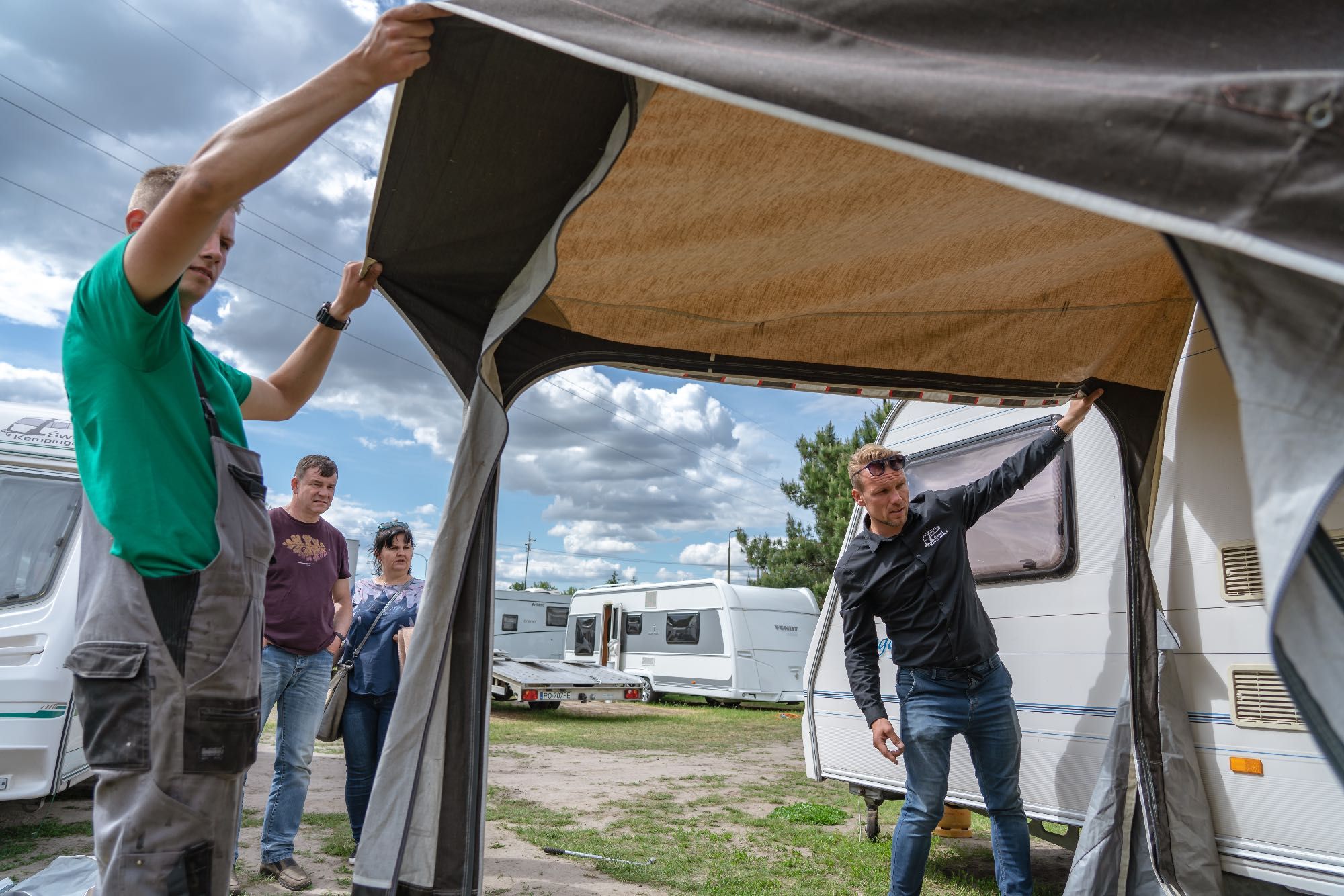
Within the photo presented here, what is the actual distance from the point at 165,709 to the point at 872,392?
9.74 ft

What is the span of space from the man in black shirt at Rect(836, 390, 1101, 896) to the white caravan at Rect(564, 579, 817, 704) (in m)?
11.8

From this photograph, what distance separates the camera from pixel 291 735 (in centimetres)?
389

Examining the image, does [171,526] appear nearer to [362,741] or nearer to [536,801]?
[362,741]

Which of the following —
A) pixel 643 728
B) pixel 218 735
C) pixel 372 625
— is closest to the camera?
pixel 218 735

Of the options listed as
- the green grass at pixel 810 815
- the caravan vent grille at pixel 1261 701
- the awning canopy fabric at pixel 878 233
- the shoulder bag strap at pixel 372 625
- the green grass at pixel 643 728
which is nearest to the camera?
the awning canopy fabric at pixel 878 233

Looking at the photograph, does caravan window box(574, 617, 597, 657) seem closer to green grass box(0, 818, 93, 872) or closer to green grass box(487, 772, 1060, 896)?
green grass box(487, 772, 1060, 896)

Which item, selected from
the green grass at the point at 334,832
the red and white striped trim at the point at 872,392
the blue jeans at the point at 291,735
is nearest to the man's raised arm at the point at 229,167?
the red and white striped trim at the point at 872,392

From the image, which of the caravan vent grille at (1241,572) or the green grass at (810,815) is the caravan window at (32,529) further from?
the caravan vent grille at (1241,572)

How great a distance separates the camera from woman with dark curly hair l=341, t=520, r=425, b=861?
3895 mm

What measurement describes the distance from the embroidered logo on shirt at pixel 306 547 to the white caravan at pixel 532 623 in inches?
588

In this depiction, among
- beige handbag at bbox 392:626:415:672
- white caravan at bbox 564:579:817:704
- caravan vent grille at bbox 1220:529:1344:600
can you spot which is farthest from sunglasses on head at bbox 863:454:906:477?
white caravan at bbox 564:579:817:704

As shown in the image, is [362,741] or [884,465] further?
[362,741]

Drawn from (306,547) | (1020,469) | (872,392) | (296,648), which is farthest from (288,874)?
(1020,469)

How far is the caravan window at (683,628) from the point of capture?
52.6ft
